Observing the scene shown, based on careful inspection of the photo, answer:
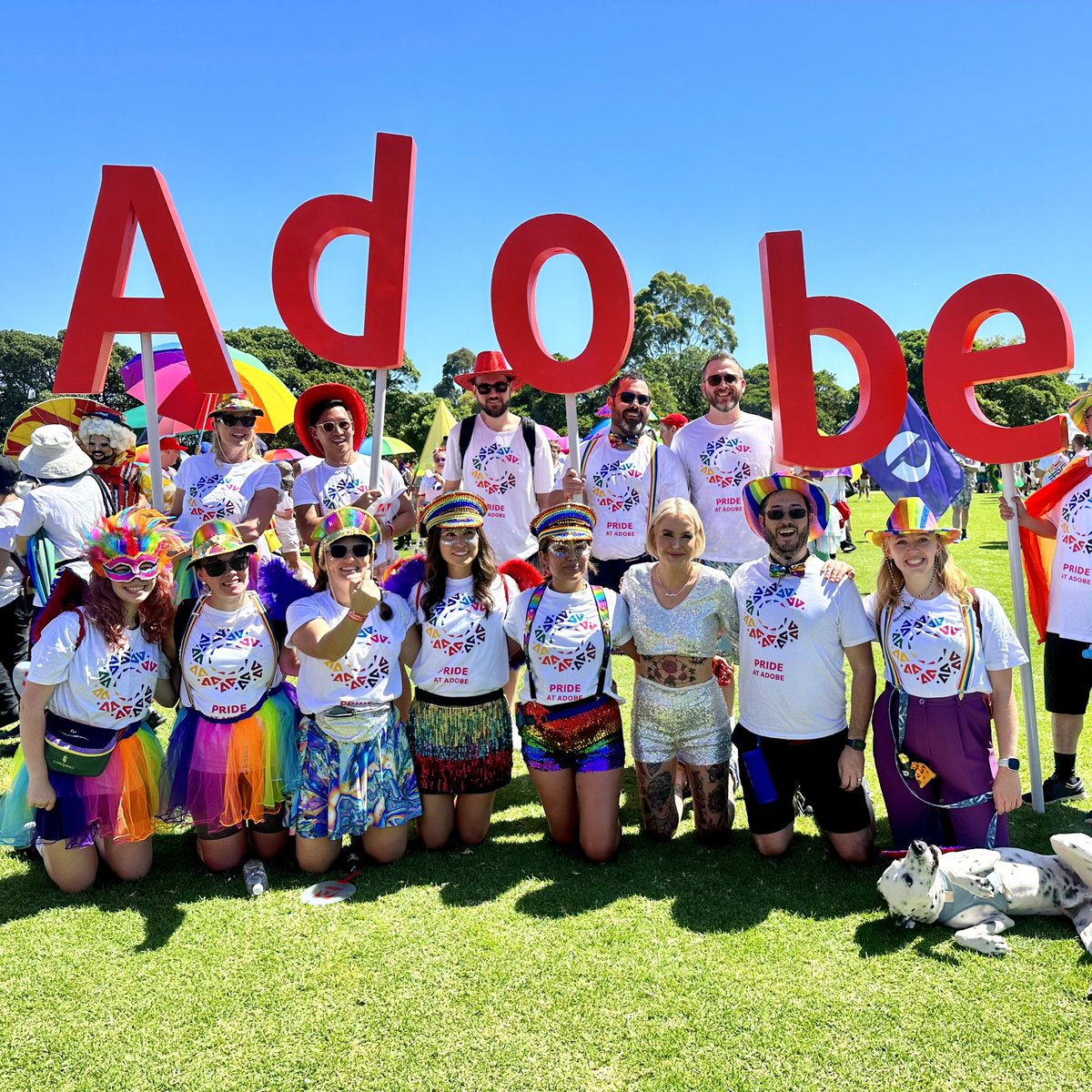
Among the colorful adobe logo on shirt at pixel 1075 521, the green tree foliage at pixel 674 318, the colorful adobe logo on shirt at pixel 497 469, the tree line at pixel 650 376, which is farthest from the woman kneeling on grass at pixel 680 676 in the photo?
the green tree foliage at pixel 674 318

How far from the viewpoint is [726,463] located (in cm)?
511

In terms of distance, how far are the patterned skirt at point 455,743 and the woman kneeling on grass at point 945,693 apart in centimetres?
199

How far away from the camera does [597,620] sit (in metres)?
4.17

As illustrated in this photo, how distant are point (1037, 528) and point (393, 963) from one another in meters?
4.37

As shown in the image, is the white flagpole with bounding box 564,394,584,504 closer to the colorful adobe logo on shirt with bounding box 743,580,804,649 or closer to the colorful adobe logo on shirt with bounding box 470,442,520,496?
the colorful adobe logo on shirt with bounding box 470,442,520,496

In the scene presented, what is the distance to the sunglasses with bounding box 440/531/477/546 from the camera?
4191 millimetres

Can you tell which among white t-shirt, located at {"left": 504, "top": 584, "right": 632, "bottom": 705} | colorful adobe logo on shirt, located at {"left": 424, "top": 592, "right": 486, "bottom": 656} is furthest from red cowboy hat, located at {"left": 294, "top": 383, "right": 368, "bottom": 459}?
white t-shirt, located at {"left": 504, "top": 584, "right": 632, "bottom": 705}

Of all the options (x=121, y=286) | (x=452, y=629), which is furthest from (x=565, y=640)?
(x=121, y=286)

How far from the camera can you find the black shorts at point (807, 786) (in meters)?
3.97

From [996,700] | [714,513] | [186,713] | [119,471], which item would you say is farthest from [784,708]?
[119,471]

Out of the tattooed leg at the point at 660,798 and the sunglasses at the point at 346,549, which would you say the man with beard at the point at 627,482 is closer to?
the tattooed leg at the point at 660,798

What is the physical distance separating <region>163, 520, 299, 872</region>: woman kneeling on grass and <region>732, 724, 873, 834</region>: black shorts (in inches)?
92.0

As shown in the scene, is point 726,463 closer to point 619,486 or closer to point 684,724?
point 619,486

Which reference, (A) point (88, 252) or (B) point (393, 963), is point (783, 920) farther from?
(A) point (88, 252)
